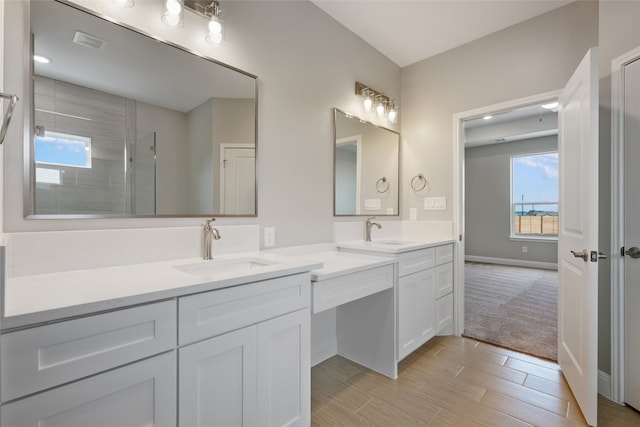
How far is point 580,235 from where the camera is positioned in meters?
1.68

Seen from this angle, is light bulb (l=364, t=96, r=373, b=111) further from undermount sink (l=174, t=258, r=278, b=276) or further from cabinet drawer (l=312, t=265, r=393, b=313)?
undermount sink (l=174, t=258, r=278, b=276)

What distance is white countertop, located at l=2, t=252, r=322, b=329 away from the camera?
2.47ft

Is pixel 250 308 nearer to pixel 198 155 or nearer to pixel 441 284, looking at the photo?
pixel 198 155

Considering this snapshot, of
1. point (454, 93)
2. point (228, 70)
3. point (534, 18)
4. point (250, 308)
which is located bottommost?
point (250, 308)

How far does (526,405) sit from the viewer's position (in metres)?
1.71

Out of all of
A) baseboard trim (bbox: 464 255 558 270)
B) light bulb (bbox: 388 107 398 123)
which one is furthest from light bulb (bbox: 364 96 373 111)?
baseboard trim (bbox: 464 255 558 270)

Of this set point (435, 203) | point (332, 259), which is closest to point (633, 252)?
point (435, 203)

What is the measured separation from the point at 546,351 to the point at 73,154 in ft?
11.0

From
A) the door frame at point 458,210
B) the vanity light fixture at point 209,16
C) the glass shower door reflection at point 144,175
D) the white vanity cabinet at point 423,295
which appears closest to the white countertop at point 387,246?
the white vanity cabinet at point 423,295

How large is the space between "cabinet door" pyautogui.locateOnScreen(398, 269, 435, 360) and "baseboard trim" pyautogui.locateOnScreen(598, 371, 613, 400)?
1017mm

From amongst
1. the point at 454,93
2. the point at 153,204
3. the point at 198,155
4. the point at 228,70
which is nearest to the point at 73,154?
the point at 153,204

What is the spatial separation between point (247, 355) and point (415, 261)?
1479 mm

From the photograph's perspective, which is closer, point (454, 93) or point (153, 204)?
point (153, 204)

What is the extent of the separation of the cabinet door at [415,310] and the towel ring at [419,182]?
3.03 feet
